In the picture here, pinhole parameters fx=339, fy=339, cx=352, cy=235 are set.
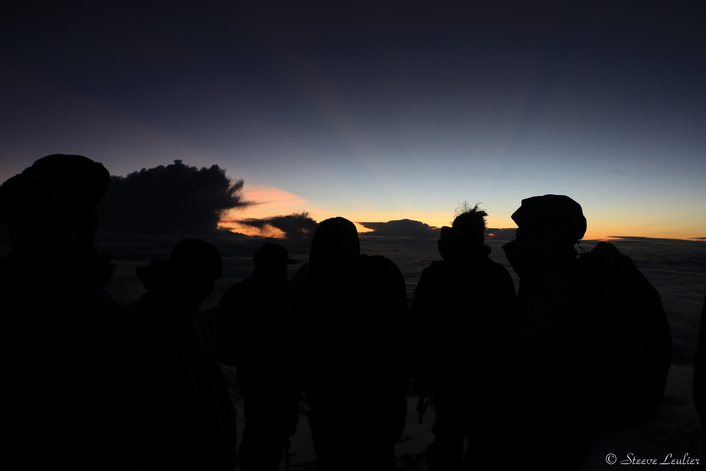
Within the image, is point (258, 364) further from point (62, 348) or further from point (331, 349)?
point (62, 348)

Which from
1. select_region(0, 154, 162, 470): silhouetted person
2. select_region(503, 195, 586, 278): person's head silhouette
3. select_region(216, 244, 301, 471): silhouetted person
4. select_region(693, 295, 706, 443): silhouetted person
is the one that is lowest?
select_region(216, 244, 301, 471): silhouetted person

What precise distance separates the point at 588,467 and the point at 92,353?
628 cm

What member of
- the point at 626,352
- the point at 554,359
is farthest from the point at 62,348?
the point at 626,352

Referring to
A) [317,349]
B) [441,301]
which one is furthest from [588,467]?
[317,349]

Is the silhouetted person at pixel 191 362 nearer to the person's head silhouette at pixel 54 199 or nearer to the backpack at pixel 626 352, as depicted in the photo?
the person's head silhouette at pixel 54 199

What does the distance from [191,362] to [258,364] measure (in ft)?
3.59

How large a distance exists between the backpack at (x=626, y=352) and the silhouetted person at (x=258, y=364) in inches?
87.8

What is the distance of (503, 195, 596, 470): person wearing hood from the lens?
1668mm

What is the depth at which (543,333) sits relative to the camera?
1706 millimetres

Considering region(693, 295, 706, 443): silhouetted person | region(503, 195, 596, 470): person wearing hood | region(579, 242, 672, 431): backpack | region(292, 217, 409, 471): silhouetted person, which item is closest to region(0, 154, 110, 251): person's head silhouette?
region(292, 217, 409, 471): silhouetted person

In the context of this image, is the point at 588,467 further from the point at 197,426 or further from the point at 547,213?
the point at 197,426

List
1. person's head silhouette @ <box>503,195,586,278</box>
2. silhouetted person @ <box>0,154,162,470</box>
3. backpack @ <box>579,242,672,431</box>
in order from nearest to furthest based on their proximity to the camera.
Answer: silhouetted person @ <box>0,154,162,470</box>, backpack @ <box>579,242,672,431</box>, person's head silhouette @ <box>503,195,586,278</box>

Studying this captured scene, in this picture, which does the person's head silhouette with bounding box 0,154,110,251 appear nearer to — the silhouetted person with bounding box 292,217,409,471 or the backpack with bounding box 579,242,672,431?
the silhouetted person with bounding box 292,217,409,471

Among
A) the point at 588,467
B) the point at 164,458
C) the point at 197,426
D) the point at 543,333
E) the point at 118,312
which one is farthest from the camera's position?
the point at 588,467
